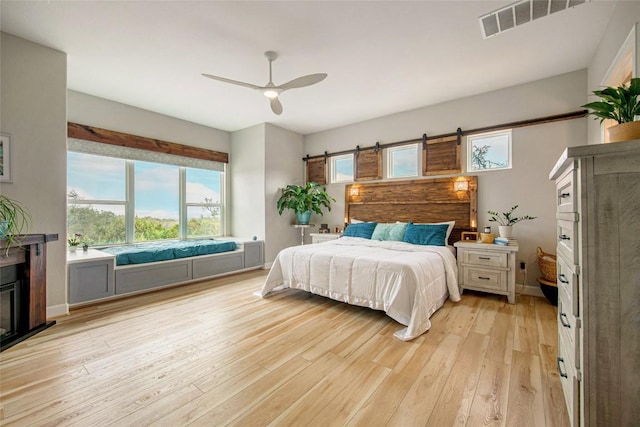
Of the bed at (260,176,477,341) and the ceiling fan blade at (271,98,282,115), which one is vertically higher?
the ceiling fan blade at (271,98,282,115)

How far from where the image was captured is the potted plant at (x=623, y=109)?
121 cm

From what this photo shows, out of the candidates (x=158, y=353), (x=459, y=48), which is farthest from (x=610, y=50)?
(x=158, y=353)

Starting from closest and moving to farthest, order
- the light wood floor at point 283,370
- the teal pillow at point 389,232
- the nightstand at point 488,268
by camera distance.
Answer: the light wood floor at point 283,370, the nightstand at point 488,268, the teal pillow at point 389,232

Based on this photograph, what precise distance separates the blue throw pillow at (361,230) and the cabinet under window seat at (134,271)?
201 centimetres

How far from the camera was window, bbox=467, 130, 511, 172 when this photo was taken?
394 centimetres

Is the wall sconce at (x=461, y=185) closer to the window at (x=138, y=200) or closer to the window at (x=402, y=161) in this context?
the window at (x=402, y=161)

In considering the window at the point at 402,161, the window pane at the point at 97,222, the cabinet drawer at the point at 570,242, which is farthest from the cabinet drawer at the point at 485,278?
the window pane at the point at 97,222

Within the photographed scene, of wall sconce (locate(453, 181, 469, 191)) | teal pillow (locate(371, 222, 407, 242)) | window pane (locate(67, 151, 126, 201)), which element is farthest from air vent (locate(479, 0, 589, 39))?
window pane (locate(67, 151, 126, 201))

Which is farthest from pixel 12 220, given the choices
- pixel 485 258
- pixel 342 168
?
pixel 485 258

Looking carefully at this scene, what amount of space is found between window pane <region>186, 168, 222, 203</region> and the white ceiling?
1.64 m

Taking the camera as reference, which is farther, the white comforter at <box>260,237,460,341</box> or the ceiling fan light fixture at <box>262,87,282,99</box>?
the ceiling fan light fixture at <box>262,87,282,99</box>

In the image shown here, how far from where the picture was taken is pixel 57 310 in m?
2.94

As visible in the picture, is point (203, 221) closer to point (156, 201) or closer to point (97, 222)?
point (156, 201)

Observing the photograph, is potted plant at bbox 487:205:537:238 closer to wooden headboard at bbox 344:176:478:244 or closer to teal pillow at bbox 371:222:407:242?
wooden headboard at bbox 344:176:478:244
